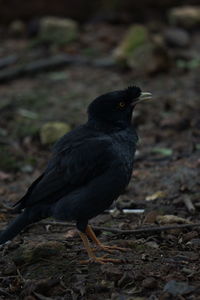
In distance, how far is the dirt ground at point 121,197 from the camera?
445 centimetres

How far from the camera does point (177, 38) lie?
11.9m

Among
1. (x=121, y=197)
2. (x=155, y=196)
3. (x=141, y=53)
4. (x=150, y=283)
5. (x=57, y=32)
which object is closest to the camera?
(x=150, y=283)

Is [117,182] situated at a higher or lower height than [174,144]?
higher

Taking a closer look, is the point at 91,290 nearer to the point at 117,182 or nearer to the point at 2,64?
the point at 117,182

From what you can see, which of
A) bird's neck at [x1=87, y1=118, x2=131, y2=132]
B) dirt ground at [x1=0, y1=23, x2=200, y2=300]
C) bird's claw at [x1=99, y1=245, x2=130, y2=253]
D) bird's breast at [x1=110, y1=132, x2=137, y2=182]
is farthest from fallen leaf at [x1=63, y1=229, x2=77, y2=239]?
bird's neck at [x1=87, y1=118, x2=131, y2=132]

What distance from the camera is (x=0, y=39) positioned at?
13.0 m

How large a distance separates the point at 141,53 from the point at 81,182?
18.6 feet

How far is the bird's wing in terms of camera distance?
5.01 metres

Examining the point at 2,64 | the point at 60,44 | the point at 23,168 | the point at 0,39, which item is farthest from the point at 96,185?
the point at 0,39

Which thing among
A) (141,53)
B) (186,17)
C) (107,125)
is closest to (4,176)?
(107,125)

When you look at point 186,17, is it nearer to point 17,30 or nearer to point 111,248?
point 17,30

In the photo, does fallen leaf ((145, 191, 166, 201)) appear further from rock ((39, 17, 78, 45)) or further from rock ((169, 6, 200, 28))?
rock ((169, 6, 200, 28))

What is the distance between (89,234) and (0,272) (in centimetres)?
89

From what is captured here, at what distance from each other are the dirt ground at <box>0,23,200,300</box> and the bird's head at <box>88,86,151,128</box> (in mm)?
992
